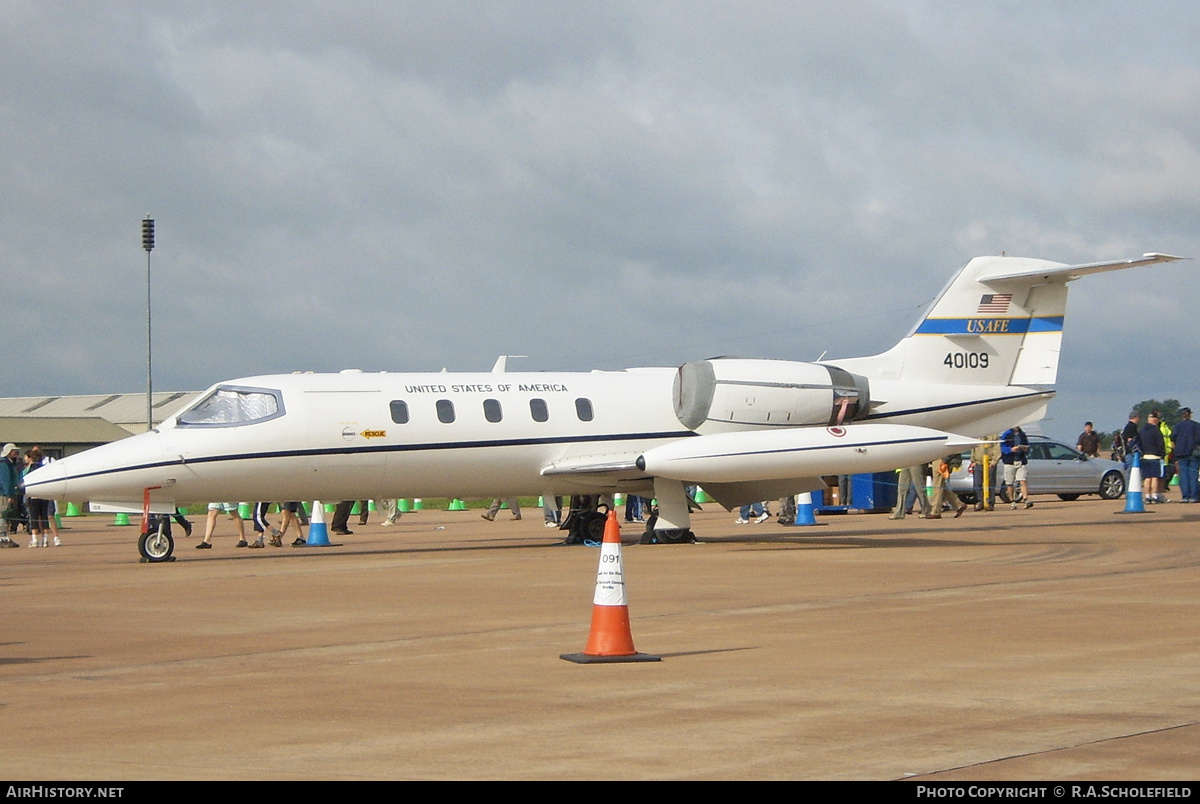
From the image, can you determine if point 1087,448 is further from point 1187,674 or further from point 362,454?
point 1187,674

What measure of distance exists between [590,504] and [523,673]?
1498 cm

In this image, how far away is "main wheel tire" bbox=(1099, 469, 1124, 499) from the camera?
38844mm

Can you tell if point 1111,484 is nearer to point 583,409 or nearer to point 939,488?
point 939,488

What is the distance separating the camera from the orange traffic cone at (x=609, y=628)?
967cm

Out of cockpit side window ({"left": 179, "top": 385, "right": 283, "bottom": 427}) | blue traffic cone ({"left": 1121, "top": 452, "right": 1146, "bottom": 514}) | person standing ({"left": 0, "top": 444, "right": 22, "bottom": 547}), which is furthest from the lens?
blue traffic cone ({"left": 1121, "top": 452, "right": 1146, "bottom": 514})

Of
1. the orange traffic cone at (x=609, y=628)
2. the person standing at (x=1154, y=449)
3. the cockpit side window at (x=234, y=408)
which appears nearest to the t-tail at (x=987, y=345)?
the cockpit side window at (x=234, y=408)

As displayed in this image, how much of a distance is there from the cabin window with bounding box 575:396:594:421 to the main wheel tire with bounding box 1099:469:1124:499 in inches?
824

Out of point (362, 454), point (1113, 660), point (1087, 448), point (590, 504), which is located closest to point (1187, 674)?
point (1113, 660)

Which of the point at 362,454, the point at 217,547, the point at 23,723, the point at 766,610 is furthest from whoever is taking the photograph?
the point at 217,547

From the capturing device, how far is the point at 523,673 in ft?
30.5

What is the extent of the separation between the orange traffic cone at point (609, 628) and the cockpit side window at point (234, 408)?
1199cm

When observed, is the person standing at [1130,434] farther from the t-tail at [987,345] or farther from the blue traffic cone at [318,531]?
the blue traffic cone at [318,531]

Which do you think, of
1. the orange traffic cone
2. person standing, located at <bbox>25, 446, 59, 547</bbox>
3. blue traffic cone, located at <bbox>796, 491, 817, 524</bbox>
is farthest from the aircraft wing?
person standing, located at <bbox>25, 446, 59, 547</bbox>

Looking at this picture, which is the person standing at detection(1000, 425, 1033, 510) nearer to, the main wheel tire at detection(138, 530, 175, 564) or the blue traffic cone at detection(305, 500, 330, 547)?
the blue traffic cone at detection(305, 500, 330, 547)
